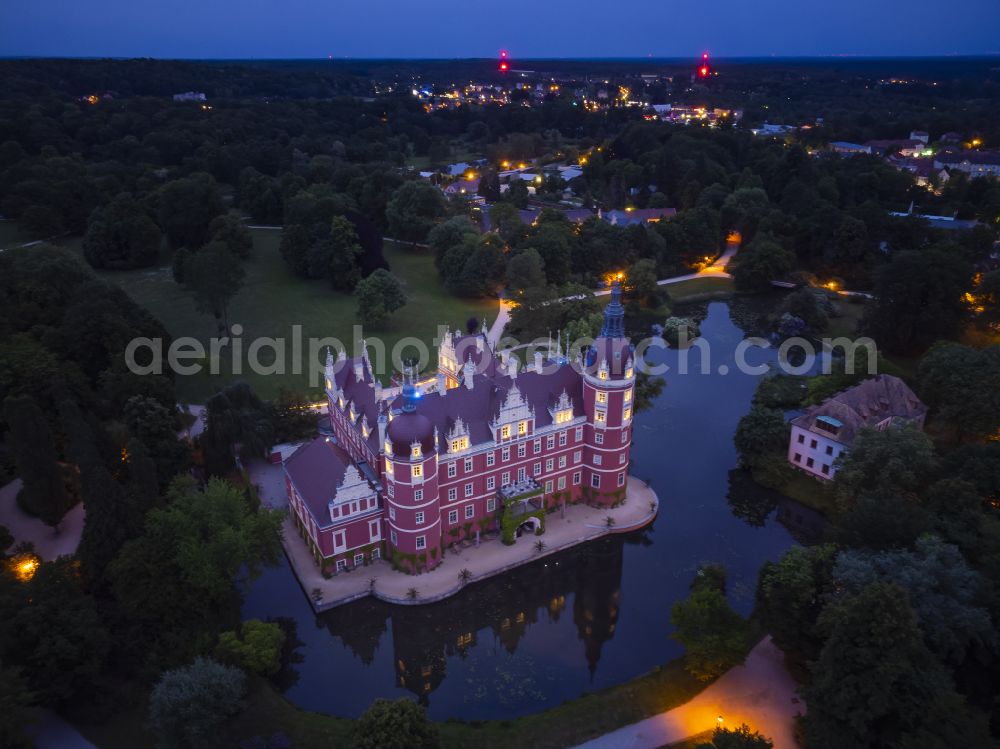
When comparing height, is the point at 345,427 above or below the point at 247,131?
below

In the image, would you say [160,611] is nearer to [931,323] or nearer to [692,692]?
[692,692]

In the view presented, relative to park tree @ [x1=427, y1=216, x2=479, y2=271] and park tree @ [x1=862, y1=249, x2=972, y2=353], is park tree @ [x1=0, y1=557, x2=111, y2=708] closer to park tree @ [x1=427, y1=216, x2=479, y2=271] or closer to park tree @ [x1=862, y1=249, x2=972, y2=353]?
park tree @ [x1=427, y1=216, x2=479, y2=271]

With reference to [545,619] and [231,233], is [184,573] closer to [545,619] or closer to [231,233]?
[545,619]

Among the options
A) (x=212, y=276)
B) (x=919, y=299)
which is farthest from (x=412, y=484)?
(x=919, y=299)

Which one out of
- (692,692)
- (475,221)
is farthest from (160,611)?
(475,221)

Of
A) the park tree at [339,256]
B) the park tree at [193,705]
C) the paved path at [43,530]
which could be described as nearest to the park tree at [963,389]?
the park tree at [193,705]

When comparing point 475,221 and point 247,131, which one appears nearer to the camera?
point 475,221

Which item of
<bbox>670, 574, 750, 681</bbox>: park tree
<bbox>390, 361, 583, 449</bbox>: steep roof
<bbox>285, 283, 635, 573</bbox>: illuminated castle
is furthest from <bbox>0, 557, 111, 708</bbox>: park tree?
<bbox>670, 574, 750, 681</bbox>: park tree
